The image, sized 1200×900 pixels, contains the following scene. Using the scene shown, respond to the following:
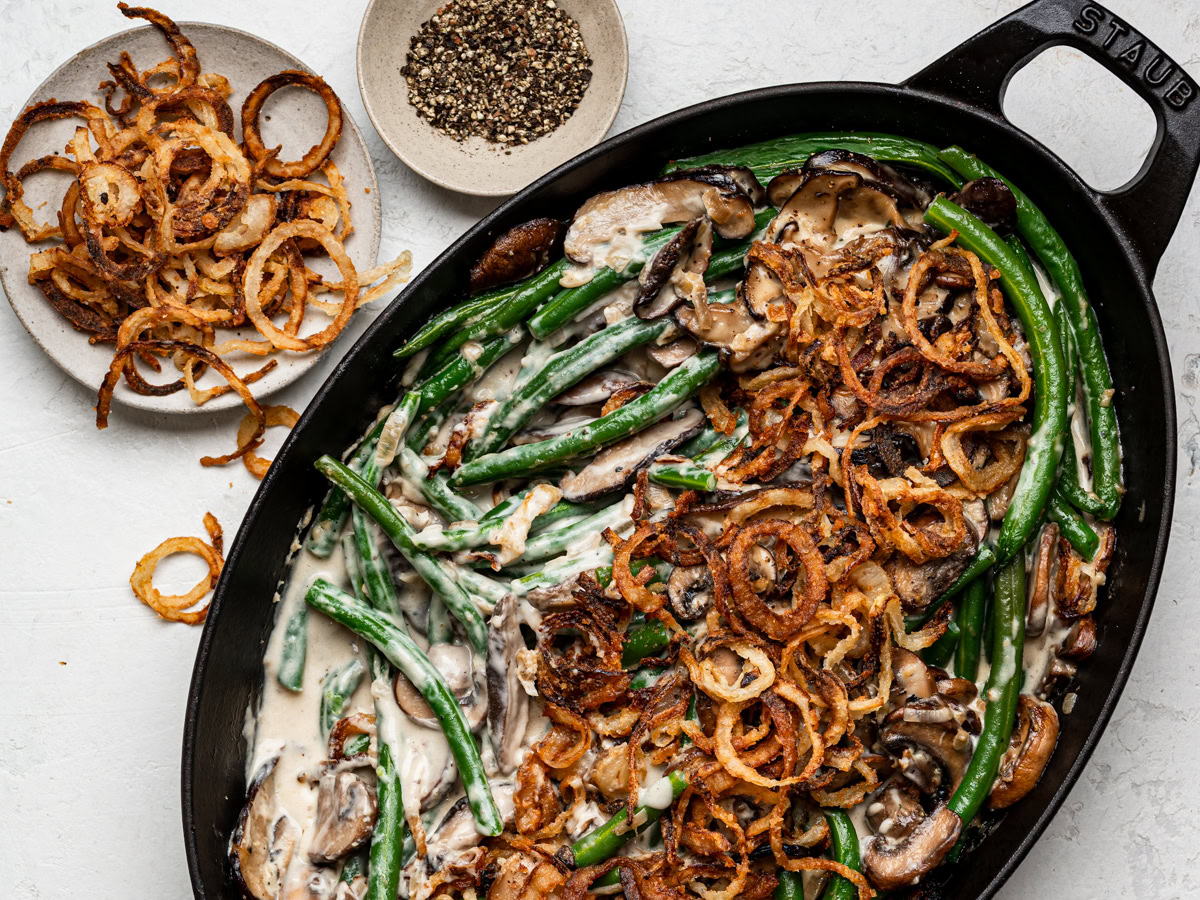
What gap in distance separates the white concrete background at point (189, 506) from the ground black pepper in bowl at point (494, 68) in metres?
0.24

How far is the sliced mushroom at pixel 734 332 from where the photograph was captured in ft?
9.80

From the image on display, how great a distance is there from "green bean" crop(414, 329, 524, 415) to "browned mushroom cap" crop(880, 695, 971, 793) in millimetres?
1585

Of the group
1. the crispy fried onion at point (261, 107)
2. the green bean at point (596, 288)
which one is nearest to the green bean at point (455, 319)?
the green bean at point (596, 288)

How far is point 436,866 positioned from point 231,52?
8.91 feet

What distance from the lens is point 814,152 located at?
321cm

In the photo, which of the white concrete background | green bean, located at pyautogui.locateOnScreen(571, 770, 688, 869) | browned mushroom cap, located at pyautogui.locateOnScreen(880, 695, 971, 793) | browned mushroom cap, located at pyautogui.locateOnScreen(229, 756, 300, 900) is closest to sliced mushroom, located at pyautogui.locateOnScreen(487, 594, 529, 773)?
green bean, located at pyautogui.locateOnScreen(571, 770, 688, 869)

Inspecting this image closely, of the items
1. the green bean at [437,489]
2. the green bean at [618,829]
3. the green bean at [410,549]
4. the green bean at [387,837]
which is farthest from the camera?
the green bean at [437,489]

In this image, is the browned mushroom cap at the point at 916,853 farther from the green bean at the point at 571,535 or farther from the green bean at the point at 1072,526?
the green bean at the point at 571,535

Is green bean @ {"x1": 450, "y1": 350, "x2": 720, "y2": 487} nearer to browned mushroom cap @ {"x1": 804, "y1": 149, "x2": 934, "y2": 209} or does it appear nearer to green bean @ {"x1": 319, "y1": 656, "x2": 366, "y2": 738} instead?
browned mushroom cap @ {"x1": 804, "y1": 149, "x2": 934, "y2": 209}

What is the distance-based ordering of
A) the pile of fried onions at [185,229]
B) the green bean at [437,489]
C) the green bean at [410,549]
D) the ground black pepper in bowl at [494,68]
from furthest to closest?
the ground black pepper in bowl at [494,68]
the pile of fried onions at [185,229]
the green bean at [437,489]
the green bean at [410,549]

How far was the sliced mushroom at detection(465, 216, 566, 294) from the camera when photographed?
3.10 meters

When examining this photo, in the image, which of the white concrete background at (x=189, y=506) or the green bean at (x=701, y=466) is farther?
the white concrete background at (x=189, y=506)

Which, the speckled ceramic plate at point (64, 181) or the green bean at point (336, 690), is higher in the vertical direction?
the speckled ceramic plate at point (64, 181)

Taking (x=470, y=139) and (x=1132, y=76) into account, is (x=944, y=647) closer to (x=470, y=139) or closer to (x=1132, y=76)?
(x=1132, y=76)
